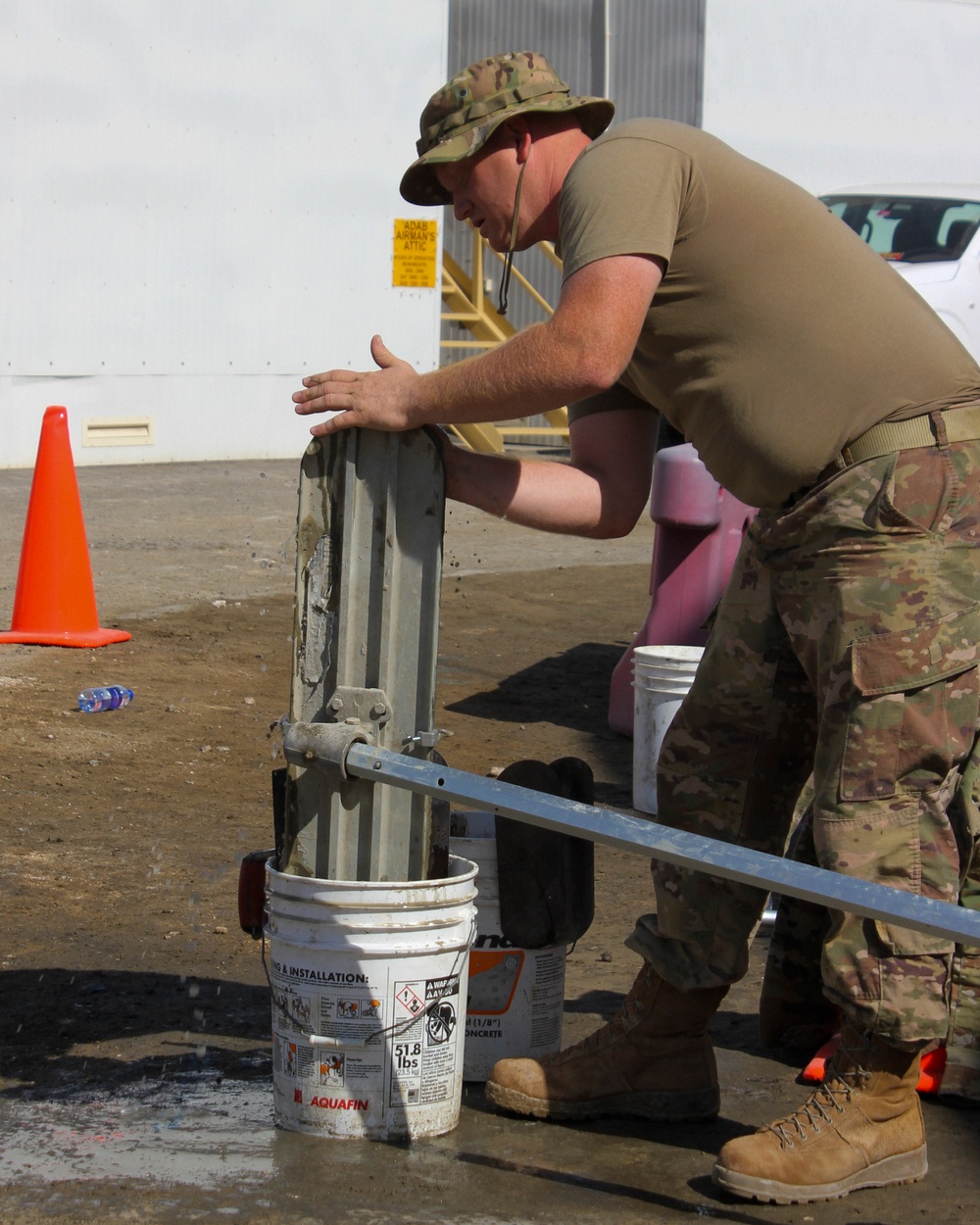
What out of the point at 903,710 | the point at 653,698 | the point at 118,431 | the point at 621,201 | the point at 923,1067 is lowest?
the point at 923,1067

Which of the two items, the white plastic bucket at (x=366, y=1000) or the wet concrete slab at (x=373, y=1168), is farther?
the white plastic bucket at (x=366, y=1000)

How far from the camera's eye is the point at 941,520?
291cm

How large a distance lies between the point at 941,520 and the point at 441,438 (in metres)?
0.90

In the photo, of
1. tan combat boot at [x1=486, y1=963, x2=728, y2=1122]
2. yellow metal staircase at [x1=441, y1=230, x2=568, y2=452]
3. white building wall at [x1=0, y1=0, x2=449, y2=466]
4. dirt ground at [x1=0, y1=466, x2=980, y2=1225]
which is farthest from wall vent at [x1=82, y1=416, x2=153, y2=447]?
tan combat boot at [x1=486, y1=963, x2=728, y2=1122]

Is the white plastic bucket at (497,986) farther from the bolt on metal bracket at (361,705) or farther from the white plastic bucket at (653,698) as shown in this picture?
the white plastic bucket at (653,698)

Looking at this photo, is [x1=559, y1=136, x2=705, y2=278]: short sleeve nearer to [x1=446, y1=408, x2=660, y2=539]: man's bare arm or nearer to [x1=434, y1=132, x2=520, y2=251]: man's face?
[x1=434, y1=132, x2=520, y2=251]: man's face

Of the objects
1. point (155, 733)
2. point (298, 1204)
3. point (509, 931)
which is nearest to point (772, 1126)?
point (509, 931)

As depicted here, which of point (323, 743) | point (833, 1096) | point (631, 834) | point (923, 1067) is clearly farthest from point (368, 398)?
point (923, 1067)

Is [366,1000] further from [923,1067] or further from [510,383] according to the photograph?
[923,1067]

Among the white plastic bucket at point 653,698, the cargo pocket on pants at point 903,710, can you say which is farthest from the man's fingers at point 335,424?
the white plastic bucket at point 653,698

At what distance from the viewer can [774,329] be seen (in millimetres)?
2922

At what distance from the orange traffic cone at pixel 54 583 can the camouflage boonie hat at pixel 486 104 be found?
14.1 feet

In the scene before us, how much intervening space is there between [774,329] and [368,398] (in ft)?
2.38

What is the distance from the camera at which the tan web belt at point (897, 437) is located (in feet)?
9.53
